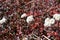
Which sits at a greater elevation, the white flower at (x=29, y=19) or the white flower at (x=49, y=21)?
the white flower at (x=29, y=19)

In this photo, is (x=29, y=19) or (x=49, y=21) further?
(x=29, y=19)

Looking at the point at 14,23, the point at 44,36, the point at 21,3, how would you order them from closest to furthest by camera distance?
the point at 44,36 < the point at 14,23 < the point at 21,3

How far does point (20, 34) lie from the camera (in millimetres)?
5582

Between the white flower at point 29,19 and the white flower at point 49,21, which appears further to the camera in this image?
the white flower at point 29,19

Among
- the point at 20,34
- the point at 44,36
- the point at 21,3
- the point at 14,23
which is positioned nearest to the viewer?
the point at 44,36

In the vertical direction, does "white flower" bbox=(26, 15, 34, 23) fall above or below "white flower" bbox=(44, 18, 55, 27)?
above

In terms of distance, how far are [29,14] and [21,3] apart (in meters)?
0.67

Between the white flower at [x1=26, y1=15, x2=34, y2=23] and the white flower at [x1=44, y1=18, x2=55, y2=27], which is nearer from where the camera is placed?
the white flower at [x1=44, y1=18, x2=55, y2=27]

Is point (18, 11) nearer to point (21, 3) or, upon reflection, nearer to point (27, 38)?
point (21, 3)

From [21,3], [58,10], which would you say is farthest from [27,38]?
[21,3]

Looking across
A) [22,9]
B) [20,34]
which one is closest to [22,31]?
[20,34]

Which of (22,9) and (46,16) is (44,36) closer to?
(46,16)

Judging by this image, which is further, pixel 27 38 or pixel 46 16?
pixel 46 16

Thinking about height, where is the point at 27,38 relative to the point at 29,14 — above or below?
below
